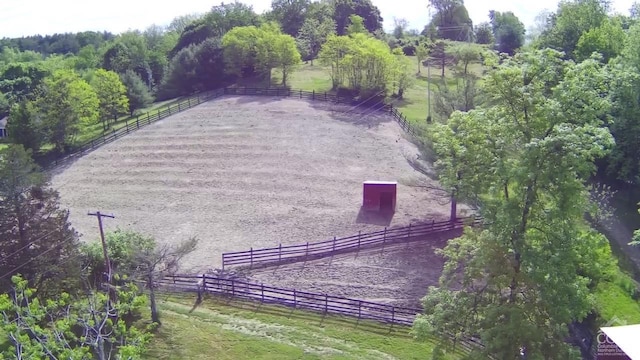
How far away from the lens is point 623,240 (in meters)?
27.5

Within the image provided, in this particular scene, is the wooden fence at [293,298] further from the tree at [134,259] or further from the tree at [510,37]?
the tree at [510,37]

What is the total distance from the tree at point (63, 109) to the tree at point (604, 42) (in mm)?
38153

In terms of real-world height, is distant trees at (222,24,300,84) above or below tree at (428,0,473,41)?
below

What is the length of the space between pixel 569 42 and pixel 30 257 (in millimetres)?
40950

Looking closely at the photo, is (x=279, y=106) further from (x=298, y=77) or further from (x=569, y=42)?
(x=569, y=42)

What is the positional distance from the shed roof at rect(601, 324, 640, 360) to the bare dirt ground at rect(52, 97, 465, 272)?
1698cm

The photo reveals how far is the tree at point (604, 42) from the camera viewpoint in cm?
3831

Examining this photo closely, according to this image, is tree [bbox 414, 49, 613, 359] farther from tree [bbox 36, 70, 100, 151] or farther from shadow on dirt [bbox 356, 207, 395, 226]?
tree [bbox 36, 70, 100, 151]

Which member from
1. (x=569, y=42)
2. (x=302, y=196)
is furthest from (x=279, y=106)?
(x=569, y=42)

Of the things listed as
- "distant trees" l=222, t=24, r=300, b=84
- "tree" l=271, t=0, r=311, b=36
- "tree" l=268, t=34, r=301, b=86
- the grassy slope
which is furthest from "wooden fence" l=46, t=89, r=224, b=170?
the grassy slope

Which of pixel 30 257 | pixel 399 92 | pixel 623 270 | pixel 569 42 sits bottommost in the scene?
pixel 623 270

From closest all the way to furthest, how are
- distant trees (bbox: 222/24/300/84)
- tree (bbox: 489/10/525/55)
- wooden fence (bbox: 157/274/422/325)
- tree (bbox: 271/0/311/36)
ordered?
1. wooden fence (bbox: 157/274/422/325)
2. distant trees (bbox: 222/24/300/84)
3. tree (bbox: 489/10/525/55)
4. tree (bbox: 271/0/311/36)

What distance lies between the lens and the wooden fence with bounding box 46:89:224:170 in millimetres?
42875

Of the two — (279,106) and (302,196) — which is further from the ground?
(279,106)
